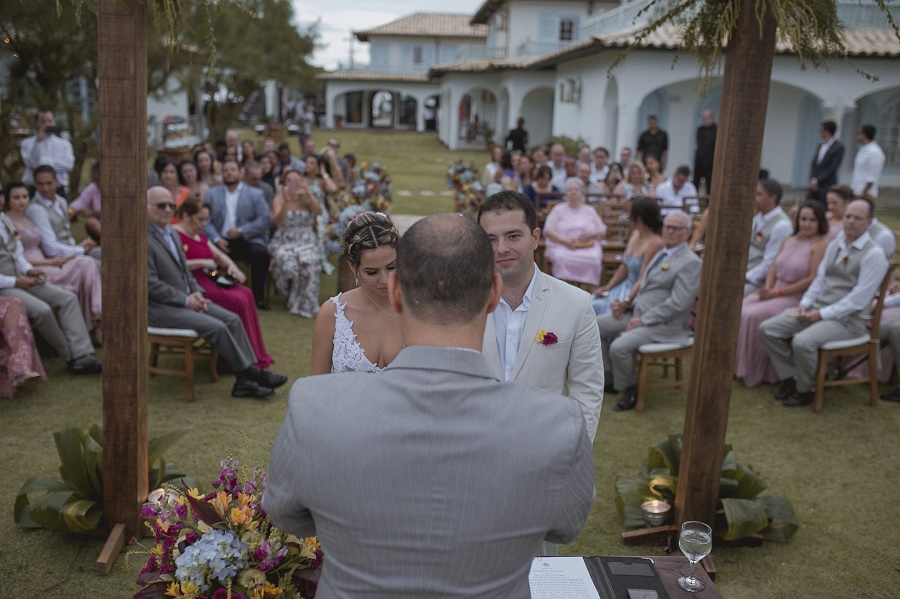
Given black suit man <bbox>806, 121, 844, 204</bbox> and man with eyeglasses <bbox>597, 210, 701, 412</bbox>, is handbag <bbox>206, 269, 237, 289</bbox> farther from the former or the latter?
black suit man <bbox>806, 121, 844, 204</bbox>

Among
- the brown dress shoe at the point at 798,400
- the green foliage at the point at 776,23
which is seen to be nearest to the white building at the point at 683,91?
the brown dress shoe at the point at 798,400

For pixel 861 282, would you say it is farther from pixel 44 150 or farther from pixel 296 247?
pixel 44 150

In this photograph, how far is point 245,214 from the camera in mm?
9297

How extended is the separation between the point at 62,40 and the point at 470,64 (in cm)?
2676

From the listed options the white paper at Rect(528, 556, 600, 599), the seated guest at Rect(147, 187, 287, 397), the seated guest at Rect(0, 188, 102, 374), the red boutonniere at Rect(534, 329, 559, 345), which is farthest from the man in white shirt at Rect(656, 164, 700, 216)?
the white paper at Rect(528, 556, 600, 599)

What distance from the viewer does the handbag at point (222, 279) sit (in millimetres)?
7086

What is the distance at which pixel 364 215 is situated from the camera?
3350 mm

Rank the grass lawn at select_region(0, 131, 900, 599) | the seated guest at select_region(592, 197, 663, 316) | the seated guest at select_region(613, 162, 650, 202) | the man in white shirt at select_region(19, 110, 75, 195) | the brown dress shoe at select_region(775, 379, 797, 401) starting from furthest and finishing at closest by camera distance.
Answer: the seated guest at select_region(613, 162, 650, 202), the man in white shirt at select_region(19, 110, 75, 195), the seated guest at select_region(592, 197, 663, 316), the brown dress shoe at select_region(775, 379, 797, 401), the grass lawn at select_region(0, 131, 900, 599)

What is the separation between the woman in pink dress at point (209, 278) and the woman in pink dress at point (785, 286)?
4254 millimetres

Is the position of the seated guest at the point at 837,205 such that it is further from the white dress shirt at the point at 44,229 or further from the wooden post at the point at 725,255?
the white dress shirt at the point at 44,229

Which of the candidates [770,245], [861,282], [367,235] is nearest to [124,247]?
[367,235]

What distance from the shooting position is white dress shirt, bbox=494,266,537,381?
10.4 feet

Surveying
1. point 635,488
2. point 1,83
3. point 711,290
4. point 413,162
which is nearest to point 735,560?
point 635,488

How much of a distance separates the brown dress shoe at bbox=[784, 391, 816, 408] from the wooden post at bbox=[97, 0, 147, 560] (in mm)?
4995
